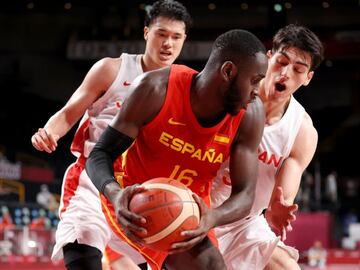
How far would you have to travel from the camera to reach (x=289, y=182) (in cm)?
409

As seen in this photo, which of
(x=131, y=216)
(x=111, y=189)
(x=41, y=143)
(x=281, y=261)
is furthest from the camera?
(x=281, y=261)

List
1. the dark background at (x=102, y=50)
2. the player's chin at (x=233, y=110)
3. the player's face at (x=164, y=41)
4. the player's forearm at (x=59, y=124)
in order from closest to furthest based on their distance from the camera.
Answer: the player's chin at (x=233, y=110)
the player's forearm at (x=59, y=124)
the player's face at (x=164, y=41)
the dark background at (x=102, y=50)

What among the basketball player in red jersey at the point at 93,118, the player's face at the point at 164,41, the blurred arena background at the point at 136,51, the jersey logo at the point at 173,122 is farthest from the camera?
the blurred arena background at the point at 136,51

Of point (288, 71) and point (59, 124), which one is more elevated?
point (288, 71)

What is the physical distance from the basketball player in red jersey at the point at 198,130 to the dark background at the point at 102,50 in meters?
16.1

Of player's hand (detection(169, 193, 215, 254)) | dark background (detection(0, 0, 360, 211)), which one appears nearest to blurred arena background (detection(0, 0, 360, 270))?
dark background (detection(0, 0, 360, 211))

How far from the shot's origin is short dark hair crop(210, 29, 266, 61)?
10.0ft

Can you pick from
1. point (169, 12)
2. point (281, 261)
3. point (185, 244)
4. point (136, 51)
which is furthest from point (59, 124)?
point (136, 51)

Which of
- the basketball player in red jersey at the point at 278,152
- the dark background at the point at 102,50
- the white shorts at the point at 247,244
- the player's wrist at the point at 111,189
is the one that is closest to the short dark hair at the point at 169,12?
the basketball player in red jersey at the point at 278,152

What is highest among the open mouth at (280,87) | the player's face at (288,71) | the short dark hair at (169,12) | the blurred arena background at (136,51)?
the short dark hair at (169,12)

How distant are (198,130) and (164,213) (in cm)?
51

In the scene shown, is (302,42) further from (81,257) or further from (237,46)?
(81,257)

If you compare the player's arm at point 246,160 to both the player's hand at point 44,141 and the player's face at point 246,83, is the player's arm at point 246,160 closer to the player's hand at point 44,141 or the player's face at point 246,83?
the player's face at point 246,83

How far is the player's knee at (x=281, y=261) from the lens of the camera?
4.20 meters
